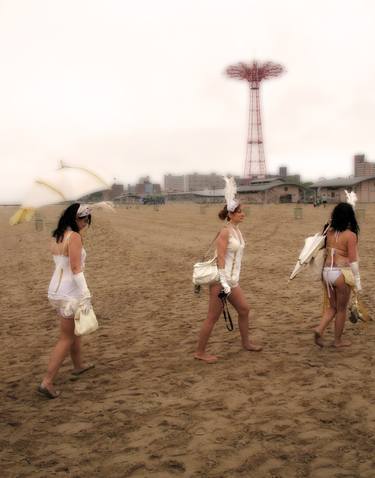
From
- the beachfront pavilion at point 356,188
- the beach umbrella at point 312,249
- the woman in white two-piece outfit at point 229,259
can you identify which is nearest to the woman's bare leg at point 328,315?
the beach umbrella at point 312,249

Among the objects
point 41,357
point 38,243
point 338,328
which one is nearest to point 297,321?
point 338,328

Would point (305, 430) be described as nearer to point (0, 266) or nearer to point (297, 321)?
point (297, 321)

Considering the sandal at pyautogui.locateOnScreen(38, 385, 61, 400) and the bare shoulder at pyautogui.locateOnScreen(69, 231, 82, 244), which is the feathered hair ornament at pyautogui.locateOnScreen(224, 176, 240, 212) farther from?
the sandal at pyautogui.locateOnScreen(38, 385, 61, 400)

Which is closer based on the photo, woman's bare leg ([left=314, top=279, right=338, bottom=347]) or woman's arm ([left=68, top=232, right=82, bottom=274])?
woman's arm ([left=68, top=232, right=82, bottom=274])

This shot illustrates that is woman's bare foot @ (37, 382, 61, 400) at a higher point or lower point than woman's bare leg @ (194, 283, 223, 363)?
lower

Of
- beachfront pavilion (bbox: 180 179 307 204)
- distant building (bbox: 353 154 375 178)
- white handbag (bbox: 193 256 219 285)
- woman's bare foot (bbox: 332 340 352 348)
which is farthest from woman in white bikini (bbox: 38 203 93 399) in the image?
distant building (bbox: 353 154 375 178)

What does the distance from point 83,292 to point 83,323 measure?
0.28 m

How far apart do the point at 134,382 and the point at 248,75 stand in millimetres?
70675

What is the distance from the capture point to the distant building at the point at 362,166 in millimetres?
68662

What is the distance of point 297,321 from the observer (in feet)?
22.3

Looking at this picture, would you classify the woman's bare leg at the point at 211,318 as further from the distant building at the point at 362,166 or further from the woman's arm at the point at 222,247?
the distant building at the point at 362,166

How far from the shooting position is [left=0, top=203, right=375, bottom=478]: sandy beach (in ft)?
10.6

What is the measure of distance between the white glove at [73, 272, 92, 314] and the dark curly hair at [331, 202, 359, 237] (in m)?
2.88

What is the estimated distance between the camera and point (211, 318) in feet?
16.1
